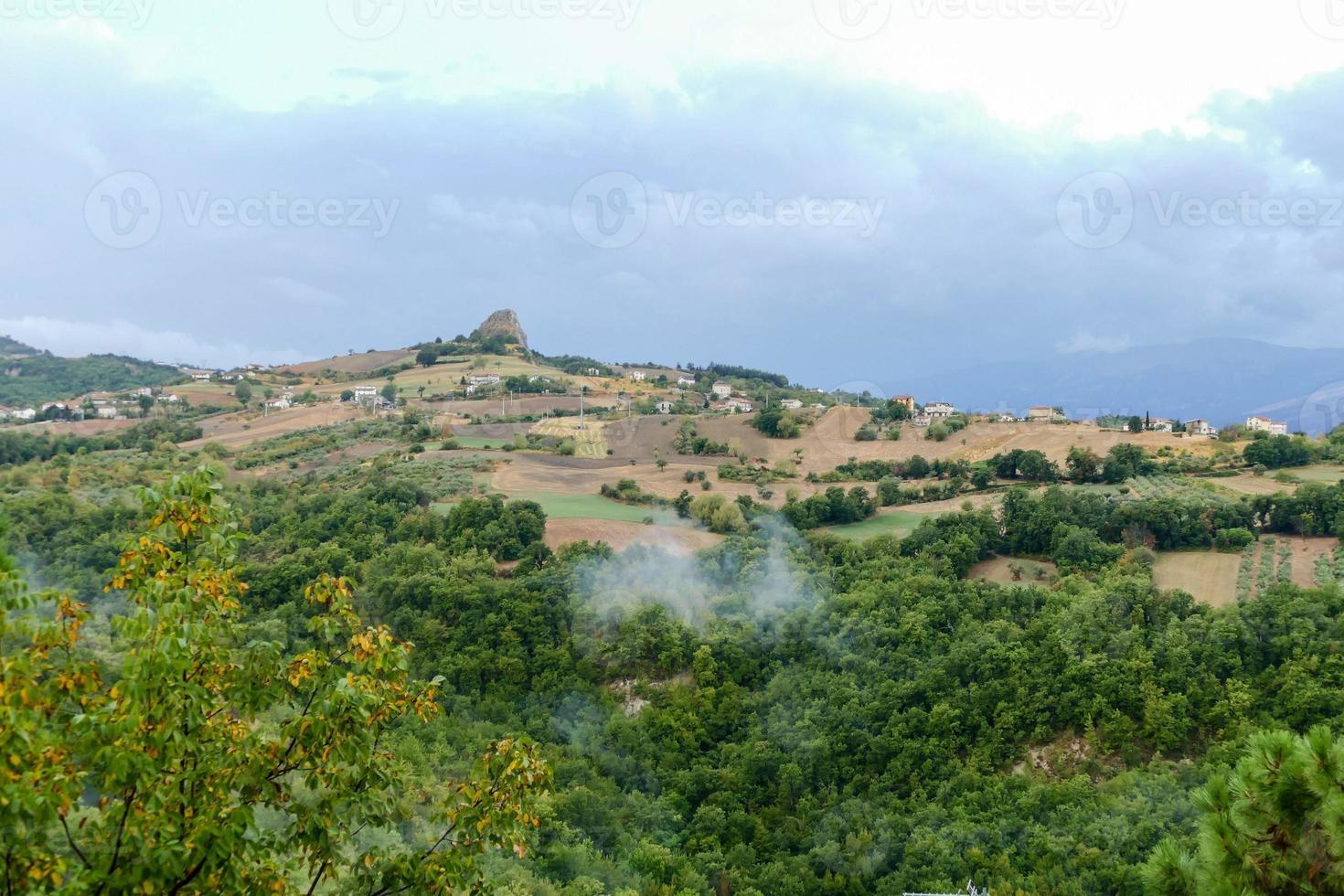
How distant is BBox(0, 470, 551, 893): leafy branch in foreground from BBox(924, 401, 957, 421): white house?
57.5 m

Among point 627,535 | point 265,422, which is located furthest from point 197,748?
point 265,422

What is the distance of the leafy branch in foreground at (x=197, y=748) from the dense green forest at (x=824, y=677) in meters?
7.31

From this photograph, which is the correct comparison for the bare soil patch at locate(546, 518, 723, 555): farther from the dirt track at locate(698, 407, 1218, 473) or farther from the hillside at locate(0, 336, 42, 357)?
the hillside at locate(0, 336, 42, 357)

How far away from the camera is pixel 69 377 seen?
310 ft

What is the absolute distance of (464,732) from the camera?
24.6m

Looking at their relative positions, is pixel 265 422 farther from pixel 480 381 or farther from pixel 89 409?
pixel 480 381

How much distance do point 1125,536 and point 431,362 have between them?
240 feet

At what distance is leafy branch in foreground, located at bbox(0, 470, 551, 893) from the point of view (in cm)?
433

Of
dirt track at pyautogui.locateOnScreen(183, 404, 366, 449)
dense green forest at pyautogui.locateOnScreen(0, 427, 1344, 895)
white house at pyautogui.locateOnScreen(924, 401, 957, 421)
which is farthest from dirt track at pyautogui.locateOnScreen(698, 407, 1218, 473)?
dirt track at pyautogui.locateOnScreen(183, 404, 366, 449)

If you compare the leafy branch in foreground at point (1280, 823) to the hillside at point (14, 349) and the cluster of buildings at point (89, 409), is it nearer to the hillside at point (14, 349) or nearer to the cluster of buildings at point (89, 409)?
the cluster of buildings at point (89, 409)

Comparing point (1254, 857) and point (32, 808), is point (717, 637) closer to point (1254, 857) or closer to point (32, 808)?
point (1254, 857)

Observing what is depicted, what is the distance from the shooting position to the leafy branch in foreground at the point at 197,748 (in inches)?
171

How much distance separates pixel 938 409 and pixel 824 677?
44.6 m

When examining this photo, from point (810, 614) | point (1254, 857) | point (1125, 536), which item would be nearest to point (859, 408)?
point (1125, 536)
